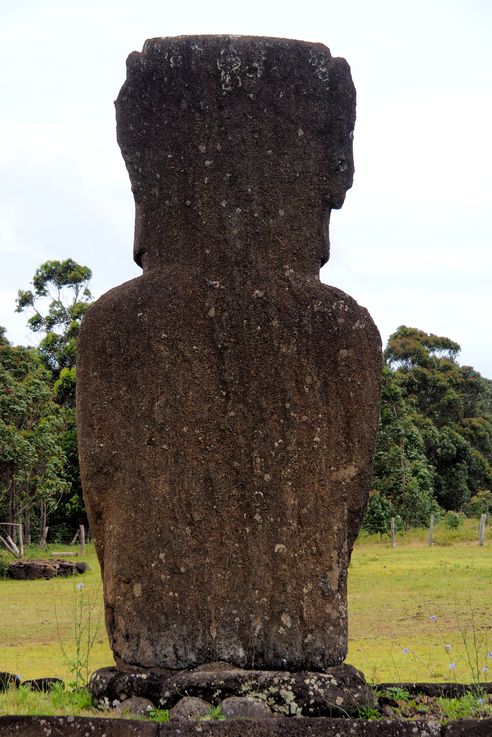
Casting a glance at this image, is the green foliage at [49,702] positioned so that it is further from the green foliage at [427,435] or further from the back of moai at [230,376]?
the green foliage at [427,435]

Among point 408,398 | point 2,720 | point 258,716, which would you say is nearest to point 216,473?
point 258,716

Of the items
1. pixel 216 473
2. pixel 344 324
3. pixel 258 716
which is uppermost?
pixel 344 324

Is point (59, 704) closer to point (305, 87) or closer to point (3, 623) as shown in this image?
point (305, 87)

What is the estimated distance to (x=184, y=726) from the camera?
3.87 metres

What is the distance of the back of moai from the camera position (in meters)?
4.66

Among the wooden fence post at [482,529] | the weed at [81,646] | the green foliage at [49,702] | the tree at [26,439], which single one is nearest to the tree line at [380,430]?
the tree at [26,439]

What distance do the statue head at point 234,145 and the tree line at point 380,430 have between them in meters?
19.4

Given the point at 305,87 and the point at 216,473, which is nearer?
the point at 216,473

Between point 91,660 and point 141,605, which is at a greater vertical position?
point 141,605

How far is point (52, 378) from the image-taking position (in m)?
32.6

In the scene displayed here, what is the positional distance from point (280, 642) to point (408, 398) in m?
32.9

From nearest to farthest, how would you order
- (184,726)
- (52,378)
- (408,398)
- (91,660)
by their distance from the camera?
(184,726) < (91,660) < (52,378) < (408,398)

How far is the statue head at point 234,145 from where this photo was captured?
5.05 m

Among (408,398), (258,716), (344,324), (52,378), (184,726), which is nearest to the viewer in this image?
(184,726)
